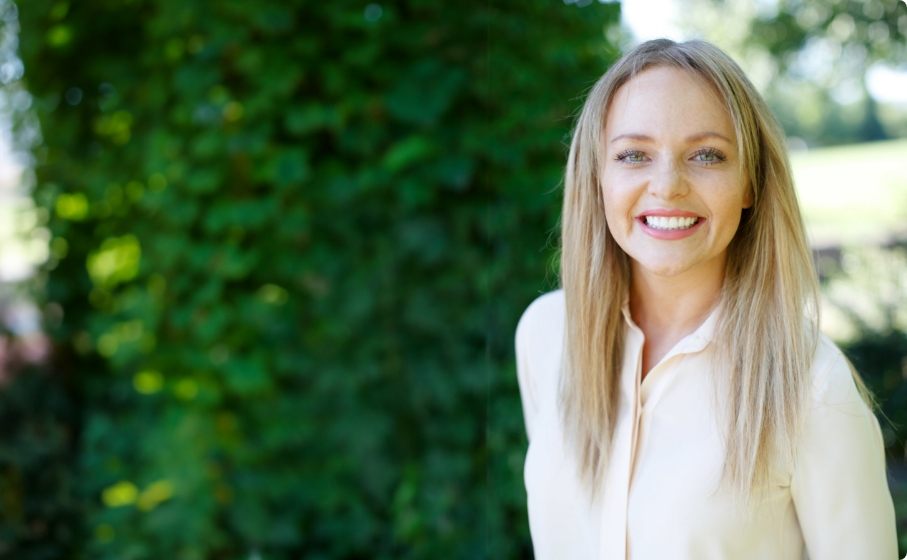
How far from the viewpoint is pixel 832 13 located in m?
1.70

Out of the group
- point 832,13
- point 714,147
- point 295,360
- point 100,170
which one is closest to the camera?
point 714,147

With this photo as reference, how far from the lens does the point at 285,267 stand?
9.91 feet

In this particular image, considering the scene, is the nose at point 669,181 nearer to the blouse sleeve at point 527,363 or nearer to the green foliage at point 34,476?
the blouse sleeve at point 527,363

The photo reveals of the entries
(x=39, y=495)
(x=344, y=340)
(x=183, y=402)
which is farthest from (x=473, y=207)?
(x=39, y=495)

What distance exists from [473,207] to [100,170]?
1.28m

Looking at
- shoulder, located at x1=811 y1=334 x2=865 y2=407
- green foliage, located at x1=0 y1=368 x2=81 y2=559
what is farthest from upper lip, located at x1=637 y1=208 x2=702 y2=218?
green foliage, located at x1=0 y1=368 x2=81 y2=559

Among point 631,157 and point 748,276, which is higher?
point 631,157

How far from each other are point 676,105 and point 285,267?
6.42ft

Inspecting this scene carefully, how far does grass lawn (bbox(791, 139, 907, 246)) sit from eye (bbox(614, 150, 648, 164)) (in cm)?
54

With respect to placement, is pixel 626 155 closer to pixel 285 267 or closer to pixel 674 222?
pixel 674 222

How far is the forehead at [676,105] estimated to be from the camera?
1.22m

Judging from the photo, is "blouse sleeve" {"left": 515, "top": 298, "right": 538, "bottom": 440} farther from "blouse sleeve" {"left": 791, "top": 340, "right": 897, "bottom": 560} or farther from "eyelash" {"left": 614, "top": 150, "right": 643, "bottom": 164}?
"blouse sleeve" {"left": 791, "top": 340, "right": 897, "bottom": 560}

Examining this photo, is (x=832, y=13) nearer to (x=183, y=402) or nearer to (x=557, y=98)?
(x=557, y=98)

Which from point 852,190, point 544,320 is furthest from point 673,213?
point 852,190
